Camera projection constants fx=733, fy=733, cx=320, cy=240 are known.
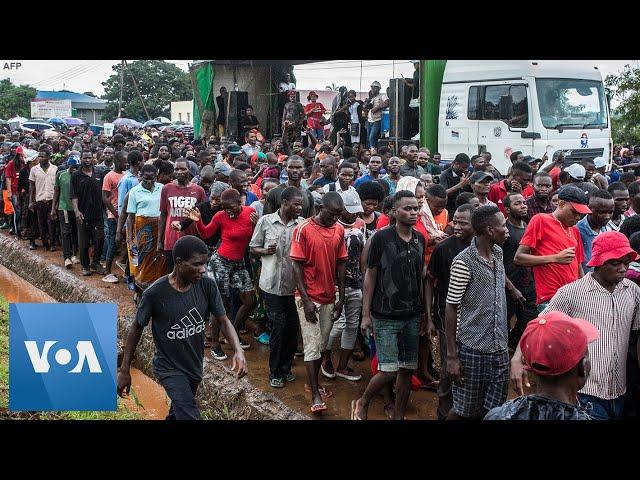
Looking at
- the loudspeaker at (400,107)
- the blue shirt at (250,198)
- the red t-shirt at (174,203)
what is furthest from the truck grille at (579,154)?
the red t-shirt at (174,203)

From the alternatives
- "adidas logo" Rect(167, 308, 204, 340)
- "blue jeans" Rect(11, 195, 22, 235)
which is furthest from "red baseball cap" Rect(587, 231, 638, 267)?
"blue jeans" Rect(11, 195, 22, 235)

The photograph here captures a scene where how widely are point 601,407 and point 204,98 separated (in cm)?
1560

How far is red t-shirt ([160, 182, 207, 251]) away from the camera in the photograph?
25.0 feet

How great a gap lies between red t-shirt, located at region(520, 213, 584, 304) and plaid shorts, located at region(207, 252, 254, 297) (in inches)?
108

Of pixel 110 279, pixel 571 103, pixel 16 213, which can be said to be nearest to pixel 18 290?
pixel 16 213

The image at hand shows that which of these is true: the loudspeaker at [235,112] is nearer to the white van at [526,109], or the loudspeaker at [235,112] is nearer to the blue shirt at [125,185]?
the white van at [526,109]

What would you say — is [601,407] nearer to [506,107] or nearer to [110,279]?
[110,279]

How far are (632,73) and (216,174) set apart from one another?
10718mm

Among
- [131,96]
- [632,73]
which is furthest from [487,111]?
[131,96]

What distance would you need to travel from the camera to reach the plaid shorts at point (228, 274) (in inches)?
272

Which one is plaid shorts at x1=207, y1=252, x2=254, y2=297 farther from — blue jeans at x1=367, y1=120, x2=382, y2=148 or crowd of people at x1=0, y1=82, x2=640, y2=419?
blue jeans at x1=367, y1=120, x2=382, y2=148

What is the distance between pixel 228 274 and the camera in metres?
6.94

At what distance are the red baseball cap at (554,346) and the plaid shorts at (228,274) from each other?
4.34 metres
